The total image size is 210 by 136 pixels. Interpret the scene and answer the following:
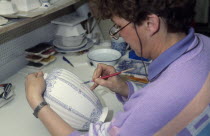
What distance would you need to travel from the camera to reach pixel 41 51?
154 centimetres

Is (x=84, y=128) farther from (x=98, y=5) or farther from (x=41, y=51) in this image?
(x=41, y=51)

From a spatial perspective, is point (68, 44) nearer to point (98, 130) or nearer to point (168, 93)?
point (98, 130)

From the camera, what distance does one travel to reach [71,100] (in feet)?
3.18

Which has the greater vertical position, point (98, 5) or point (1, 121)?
point (98, 5)

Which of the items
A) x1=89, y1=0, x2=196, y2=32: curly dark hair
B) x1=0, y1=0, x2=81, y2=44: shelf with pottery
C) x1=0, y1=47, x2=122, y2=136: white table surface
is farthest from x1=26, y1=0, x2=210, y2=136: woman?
x1=0, y1=0, x2=81, y2=44: shelf with pottery

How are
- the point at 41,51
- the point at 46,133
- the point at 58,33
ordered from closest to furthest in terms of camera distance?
1. the point at 46,133
2. the point at 41,51
3. the point at 58,33

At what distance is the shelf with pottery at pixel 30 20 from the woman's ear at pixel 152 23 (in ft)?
2.14

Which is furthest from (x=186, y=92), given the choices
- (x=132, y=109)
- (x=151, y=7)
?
(x=151, y=7)

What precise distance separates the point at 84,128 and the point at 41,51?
27.4 inches

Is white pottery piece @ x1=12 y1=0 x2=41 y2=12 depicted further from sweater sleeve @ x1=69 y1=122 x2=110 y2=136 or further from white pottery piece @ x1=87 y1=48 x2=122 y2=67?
sweater sleeve @ x1=69 y1=122 x2=110 y2=136

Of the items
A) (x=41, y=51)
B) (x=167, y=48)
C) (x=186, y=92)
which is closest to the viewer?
(x=186, y=92)

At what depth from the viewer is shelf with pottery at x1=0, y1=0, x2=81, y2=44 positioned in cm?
115

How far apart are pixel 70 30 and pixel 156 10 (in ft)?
3.42

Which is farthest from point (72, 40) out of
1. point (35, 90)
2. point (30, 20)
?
point (35, 90)
